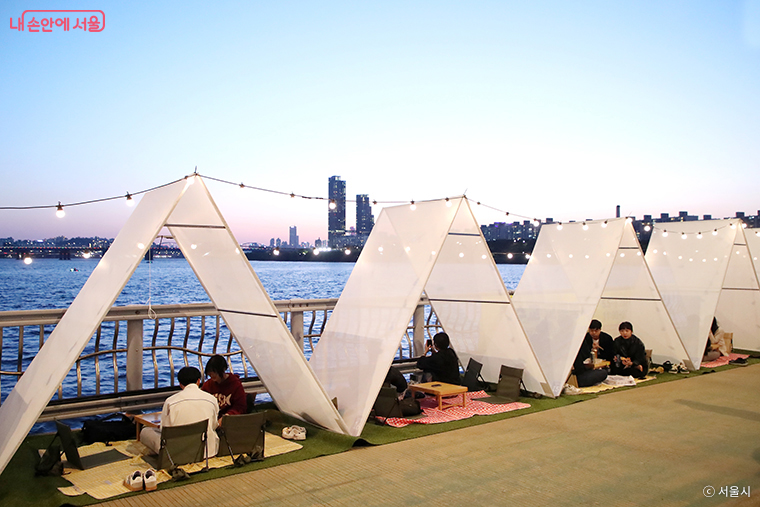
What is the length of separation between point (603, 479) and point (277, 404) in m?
3.96

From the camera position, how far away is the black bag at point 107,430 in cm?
641

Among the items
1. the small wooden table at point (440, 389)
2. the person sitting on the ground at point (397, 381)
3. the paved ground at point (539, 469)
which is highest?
the person sitting on the ground at point (397, 381)

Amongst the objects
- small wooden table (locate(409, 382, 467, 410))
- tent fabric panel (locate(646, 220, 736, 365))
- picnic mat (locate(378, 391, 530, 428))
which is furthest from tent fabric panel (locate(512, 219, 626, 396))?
tent fabric panel (locate(646, 220, 736, 365))

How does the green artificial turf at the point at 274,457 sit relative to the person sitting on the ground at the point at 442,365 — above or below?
below

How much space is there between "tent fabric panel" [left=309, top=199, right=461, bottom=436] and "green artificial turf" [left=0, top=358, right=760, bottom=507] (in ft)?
1.08

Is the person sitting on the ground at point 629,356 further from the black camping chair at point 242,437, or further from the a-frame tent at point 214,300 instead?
the black camping chair at point 242,437

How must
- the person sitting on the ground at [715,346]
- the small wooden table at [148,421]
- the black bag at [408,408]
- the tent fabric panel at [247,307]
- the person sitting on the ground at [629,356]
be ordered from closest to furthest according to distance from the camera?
the small wooden table at [148,421] < the tent fabric panel at [247,307] < the black bag at [408,408] < the person sitting on the ground at [629,356] < the person sitting on the ground at [715,346]

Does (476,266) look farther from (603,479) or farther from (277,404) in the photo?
(603,479)

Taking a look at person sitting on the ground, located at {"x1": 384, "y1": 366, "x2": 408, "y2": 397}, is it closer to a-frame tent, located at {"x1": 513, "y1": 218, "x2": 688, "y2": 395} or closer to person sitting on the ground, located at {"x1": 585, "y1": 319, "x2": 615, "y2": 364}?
a-frame tent, located at {"x1": 513, "y1": 218, "x2": 688, "y2": 395}

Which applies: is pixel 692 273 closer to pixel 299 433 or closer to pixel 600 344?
pixel 600 344

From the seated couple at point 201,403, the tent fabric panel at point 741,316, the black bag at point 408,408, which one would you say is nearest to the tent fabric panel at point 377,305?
the black bag at point 408,408

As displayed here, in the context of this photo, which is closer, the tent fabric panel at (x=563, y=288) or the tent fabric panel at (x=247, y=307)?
the tent fabric panel at (x=247, y=307)

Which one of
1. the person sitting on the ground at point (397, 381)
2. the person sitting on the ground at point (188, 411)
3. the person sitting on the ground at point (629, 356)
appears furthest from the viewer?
the person sitting on the ground at point (629, 356)

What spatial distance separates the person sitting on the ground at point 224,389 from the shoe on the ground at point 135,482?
1.46 meters
